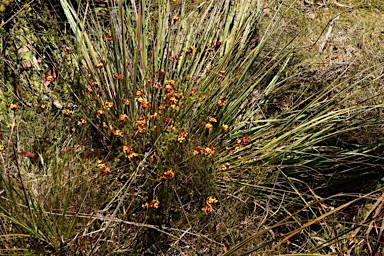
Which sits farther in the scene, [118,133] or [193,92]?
[193,92]

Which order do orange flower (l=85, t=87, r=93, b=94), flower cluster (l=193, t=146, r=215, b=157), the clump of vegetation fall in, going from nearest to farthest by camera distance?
the clump of vegetation, flower cluster (l=193, t=146, r=215, b=157), orange flower (l=85, t=87, r=93, b=94)

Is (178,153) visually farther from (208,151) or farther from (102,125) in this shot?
(102,125)

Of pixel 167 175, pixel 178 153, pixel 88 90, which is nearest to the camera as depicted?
pixel 167 175

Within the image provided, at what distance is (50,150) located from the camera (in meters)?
1.86

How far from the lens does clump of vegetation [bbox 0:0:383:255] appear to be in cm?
170

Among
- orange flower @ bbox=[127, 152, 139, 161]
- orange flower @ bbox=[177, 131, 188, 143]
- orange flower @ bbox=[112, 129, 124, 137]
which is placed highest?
orange flower @ bbox=[112, 129, 124, 137]

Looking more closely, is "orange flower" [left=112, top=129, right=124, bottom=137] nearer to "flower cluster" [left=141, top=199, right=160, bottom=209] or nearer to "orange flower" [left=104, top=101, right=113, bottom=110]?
"orange flower" [left=104, top=101, right=113, bottom=110]

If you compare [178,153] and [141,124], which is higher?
[141,124]

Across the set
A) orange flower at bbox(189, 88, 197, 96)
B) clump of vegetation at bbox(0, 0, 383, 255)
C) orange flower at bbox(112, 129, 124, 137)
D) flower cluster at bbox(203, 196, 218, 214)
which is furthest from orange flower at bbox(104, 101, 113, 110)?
flower cluster at bbox(203, 196, 218, 214)

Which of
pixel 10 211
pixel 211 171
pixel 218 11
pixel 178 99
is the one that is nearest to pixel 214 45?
pixel 218 11

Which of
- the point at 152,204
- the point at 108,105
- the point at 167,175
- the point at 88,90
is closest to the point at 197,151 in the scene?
the point at 167,175

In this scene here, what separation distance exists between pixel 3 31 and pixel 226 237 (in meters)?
1.41

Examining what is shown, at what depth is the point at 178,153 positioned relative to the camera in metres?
1.85

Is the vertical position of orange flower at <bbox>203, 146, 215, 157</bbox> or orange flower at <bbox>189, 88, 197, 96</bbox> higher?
orange flower at <bbox>189, 88, 197, 96</bbox>
